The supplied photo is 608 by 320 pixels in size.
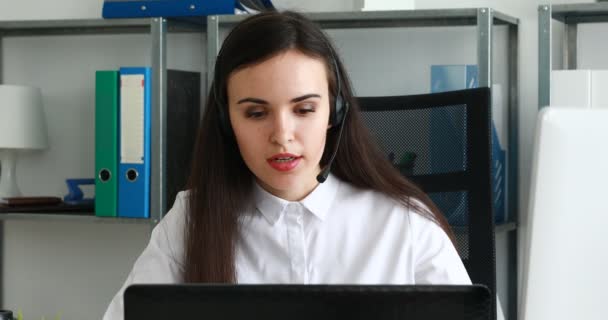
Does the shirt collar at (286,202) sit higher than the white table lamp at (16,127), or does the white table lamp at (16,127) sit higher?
the white table lamp at (16,127)

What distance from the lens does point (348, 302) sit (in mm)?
620

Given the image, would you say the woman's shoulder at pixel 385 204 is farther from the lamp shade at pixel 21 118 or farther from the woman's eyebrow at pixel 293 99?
the lamp shade at pixel 21 118

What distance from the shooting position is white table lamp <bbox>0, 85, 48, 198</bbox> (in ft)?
8.46

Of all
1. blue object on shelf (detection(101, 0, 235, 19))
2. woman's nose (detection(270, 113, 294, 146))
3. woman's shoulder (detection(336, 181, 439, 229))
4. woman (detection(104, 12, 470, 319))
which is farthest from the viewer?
blue object on shelf (detection(101, 0, 235, 19))

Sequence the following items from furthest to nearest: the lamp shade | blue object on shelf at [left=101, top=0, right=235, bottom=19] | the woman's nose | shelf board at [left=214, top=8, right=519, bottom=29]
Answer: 1. the lamp shade
2. blue object on shelf at [left=101, top=0, right=235, bottom=19]
3. shelf board at [left=214, top=8, right=519, bottom=29]
4. the woman's nose

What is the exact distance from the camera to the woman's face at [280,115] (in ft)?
3.45

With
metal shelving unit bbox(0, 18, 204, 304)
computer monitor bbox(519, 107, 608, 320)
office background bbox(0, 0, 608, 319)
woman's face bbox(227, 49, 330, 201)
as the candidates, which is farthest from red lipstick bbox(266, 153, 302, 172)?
office background bbox(0, 0, 608, 319)

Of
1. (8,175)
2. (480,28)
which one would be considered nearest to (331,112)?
(480,28)

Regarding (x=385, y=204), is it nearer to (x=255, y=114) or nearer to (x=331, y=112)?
(x=331, y=112)

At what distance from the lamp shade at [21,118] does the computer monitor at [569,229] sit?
2.13 metres

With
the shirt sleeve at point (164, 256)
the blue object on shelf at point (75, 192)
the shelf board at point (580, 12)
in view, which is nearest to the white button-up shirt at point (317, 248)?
the shirt sleeve at point (164, 256)

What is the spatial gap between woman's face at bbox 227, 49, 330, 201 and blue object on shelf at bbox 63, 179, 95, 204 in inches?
60.5

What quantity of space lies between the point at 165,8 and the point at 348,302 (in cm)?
187

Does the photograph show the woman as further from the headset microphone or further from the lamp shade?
the lamp shade
